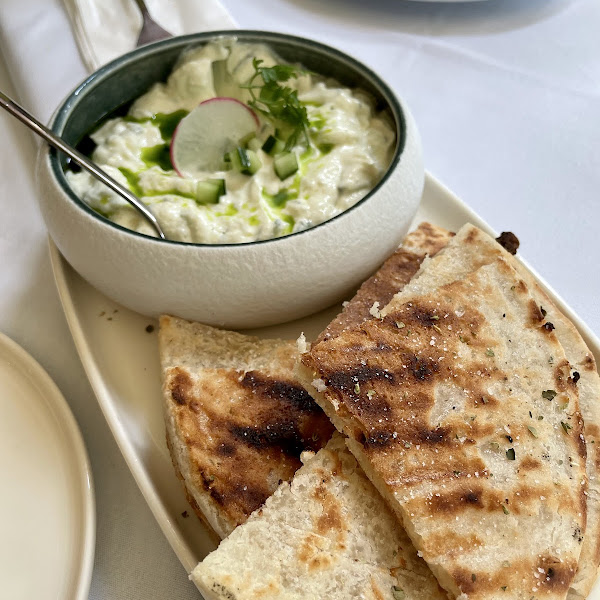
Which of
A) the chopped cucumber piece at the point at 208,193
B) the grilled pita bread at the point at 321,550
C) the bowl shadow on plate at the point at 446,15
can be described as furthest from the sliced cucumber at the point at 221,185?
the bowl shadow on plate at the point at 446,15

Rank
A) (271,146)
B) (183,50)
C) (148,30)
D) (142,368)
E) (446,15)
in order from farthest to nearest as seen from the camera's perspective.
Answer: (446,15)
(148,30)
(183,50)
(271,146)
(142,368)

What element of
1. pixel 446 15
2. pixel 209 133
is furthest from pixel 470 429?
pixel 446 15

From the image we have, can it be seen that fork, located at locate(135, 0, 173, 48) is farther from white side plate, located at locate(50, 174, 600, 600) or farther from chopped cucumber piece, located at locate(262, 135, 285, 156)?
white side plate, located at locate(50, 174, 600, 600)

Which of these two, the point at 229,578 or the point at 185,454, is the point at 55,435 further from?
the point at 229,578

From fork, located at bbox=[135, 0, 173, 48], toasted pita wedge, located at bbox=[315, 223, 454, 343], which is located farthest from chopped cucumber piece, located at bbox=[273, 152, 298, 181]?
fork, located at bbox=[135, 0, 173, 48]

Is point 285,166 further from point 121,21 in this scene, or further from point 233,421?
point 121,21
